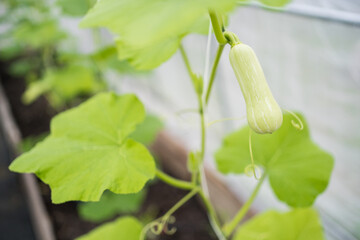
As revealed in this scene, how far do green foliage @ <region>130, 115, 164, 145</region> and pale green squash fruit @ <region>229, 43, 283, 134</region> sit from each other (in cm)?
73

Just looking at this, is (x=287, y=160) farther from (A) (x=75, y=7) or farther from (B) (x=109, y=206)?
(B) (x=109, y=206)

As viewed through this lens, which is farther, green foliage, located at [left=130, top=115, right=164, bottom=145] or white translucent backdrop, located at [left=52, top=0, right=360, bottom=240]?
green foliage, located at [left=130, top=115, right=164, bottom=145]

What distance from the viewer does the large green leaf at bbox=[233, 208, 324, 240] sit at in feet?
2.10

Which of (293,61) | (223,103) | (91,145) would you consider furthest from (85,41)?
(91,145)

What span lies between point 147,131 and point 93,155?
578 mm

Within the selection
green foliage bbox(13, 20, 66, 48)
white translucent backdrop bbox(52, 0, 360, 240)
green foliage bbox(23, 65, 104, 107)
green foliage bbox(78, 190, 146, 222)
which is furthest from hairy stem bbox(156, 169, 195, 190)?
green foliage bbox(13, 20, 66, 48)

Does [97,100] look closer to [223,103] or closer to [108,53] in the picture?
[108,53]

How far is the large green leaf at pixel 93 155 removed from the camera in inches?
16.9

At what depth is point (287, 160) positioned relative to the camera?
0.60 metres

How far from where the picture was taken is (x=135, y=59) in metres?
0.47

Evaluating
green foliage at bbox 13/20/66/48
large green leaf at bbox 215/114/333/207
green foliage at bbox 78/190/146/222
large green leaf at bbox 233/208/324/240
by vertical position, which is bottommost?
green foliage at bbox 78/190/146/222

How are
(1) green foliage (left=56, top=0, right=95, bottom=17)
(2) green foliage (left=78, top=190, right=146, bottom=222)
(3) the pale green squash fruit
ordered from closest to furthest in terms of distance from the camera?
1. (3) the pale green squash fruit
2. (1) green foliage (left=56, top=0, right=95, bottom=17)
3. (2) green foliage (left=78, top=190, right=146, bottom=222)

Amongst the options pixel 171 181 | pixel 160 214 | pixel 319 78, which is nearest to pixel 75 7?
pixel 171 181

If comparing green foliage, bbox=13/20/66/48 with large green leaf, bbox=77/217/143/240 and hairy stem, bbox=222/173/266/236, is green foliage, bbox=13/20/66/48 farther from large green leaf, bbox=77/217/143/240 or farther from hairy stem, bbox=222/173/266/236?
hairy stem, bbox=222/173/266/236
